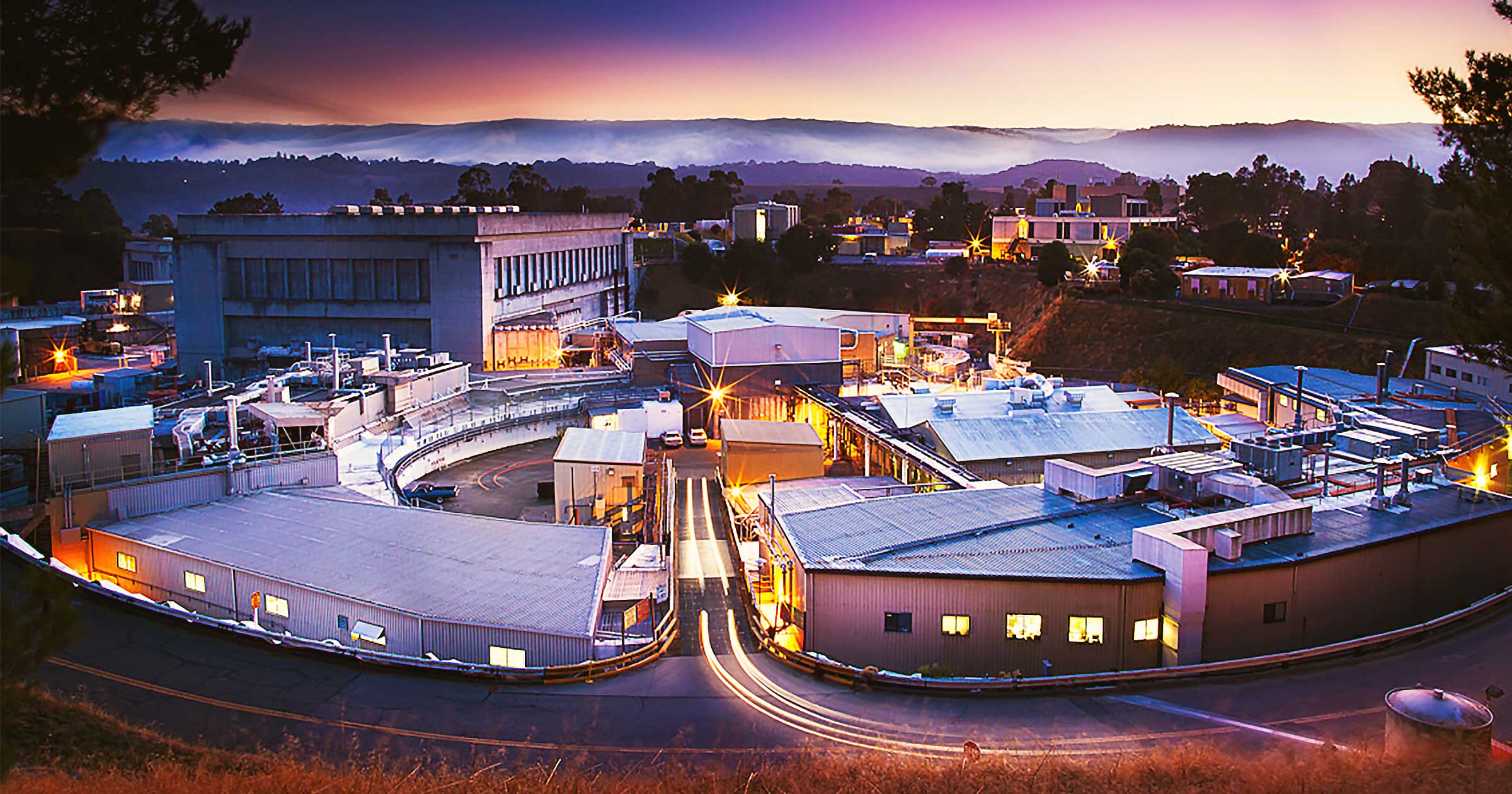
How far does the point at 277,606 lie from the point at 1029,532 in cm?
975

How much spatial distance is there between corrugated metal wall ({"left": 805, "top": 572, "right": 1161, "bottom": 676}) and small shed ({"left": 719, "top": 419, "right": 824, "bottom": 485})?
9442 millimetres

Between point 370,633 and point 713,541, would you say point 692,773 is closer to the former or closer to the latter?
point 370,633

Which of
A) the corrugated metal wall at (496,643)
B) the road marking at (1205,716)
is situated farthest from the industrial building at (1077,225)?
the corrugated metal wall at (496,643)

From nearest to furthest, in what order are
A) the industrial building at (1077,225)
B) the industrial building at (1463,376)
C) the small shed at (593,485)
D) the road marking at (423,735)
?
1. the road marking at (423,735)
2. the small shed at (593,485)
3. the industrial building at (1463,376)
4. the industrial building at (1077,225)

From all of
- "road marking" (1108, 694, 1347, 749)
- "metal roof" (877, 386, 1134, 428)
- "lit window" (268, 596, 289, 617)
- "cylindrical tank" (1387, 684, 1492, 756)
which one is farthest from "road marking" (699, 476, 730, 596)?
"cylindrical tank" (1387, 684, 1492, 756)

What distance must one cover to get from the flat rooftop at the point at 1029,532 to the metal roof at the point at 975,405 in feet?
21.6

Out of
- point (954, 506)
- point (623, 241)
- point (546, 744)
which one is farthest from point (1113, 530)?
point (623, 241)

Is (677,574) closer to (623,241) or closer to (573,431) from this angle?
(573,431)

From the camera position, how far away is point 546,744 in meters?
10.6

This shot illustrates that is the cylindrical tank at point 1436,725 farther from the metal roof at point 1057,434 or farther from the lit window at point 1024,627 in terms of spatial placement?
the metal roof at point 1057,434

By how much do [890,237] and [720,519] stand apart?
5700 centimetres

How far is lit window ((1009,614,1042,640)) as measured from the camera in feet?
42.1

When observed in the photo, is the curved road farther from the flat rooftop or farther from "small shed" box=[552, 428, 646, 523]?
"small shed" box=[552, 428, 646, 523]

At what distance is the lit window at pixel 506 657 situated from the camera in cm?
1261
